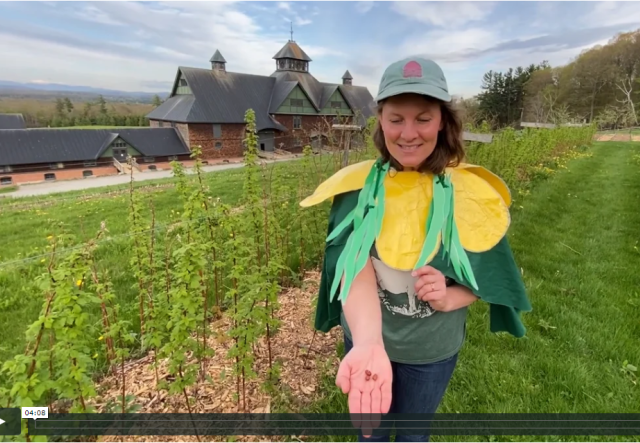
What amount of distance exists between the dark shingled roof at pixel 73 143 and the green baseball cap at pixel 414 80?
91.4ft

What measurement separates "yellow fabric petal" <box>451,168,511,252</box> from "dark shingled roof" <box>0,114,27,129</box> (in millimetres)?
44834

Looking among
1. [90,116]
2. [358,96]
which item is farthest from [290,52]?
[90,116]

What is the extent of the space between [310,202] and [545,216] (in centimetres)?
667

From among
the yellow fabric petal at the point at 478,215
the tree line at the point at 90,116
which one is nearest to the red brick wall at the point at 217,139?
the tree line at the point at 90,116

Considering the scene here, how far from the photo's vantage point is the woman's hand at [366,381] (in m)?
0.94

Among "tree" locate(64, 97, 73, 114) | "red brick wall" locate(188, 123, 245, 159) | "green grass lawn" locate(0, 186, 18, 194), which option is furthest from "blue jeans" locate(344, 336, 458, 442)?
"tree" locate(64, 97, 73, 114)

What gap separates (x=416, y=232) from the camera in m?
1.24

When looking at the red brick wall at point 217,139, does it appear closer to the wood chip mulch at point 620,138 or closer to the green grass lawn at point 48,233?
the green grass lawn at point 48,233

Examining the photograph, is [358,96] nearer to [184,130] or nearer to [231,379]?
[184,130]

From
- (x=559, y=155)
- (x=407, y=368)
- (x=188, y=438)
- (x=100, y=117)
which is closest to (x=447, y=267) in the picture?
(x=407, y=368)

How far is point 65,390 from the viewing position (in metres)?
1.63

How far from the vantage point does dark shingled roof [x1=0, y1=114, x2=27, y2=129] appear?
33.7 meters

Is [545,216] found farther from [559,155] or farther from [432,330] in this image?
[559,155]

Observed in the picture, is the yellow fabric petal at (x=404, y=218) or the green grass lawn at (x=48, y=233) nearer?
the yellow fabric petal at (x=404, y=218)
